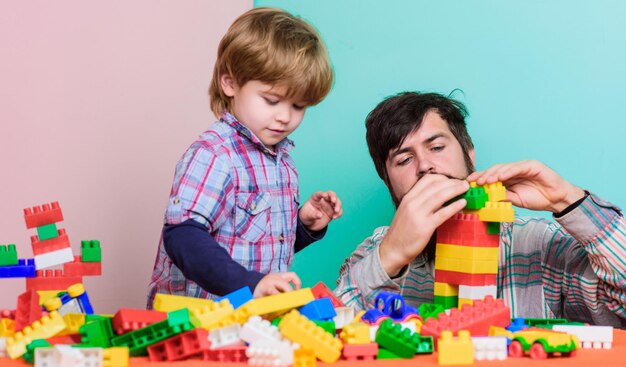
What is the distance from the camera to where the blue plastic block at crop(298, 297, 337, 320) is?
0.85m

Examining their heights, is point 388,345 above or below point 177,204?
below

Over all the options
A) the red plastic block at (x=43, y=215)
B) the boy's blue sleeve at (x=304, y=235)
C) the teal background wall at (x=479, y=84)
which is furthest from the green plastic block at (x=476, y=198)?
the teal background wall at (x=479, y=84)

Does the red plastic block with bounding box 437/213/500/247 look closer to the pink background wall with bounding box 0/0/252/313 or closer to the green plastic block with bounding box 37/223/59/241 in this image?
the green plastic block with bounding box 37/223/59/241

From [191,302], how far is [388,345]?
255 mm

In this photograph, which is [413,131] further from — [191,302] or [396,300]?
[191,302]

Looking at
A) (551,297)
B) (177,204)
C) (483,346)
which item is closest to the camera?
(483,346)

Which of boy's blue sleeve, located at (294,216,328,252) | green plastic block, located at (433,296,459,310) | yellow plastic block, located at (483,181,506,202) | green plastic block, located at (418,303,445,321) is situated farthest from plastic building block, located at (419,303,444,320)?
boy's blue sleeve, located at (294,216,328,252)

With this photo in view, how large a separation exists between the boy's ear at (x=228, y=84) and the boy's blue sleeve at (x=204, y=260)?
0.29m

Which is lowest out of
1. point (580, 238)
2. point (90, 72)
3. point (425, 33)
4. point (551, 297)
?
point (551, 297)

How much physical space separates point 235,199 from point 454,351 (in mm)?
626

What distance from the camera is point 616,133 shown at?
70.8 inches

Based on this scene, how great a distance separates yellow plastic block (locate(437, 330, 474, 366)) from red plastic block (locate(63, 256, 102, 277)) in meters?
0.45

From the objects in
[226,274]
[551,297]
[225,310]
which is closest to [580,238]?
[551,297]

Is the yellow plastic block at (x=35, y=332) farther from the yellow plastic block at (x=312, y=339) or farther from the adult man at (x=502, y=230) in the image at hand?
the adult man at (x=502, y=230)
